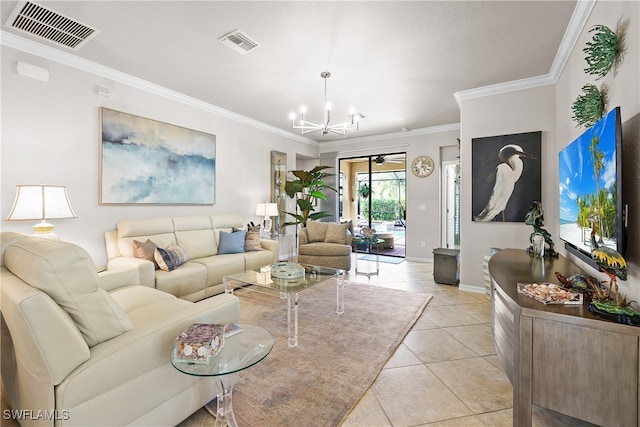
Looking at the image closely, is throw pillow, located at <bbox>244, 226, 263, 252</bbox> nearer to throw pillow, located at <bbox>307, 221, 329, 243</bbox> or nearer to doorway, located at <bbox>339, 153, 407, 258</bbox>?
throw pillow, located at <bbox>307, 221, 329, 243</bbox>

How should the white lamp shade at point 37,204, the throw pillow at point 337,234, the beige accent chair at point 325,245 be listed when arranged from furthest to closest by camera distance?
the throw pillow at point 337,234 → the beige accent chair at point 325,245 → the white lamp shade at point 37,204

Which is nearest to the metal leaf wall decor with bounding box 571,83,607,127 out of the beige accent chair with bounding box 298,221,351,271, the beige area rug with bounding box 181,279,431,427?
the beige area rug with bounding box 181,279,431,427

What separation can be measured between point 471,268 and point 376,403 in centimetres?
282

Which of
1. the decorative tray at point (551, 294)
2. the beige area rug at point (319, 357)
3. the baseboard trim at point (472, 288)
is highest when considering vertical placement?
the decorative tray at point (551, 294)

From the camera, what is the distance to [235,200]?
4969mm

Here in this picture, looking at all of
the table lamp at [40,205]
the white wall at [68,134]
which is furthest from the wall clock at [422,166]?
the table lamp at [40,205]

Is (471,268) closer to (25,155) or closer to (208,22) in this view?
(208,22)

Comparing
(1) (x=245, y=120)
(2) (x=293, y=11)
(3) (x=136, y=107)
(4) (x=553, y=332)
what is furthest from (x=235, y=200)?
(4) (x=553, y=332)

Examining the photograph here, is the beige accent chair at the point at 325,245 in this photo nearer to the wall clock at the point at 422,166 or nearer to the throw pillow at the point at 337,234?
the throw pillow at the point at 337,234

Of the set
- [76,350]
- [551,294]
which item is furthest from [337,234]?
[76,350]

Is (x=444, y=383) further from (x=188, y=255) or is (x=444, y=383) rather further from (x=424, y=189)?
(x=424, y=189)

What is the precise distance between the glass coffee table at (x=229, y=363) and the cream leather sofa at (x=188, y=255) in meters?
1.69

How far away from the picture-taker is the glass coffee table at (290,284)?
2.40 metres

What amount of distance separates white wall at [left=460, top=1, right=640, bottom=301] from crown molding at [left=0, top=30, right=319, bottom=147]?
12.1 feet
